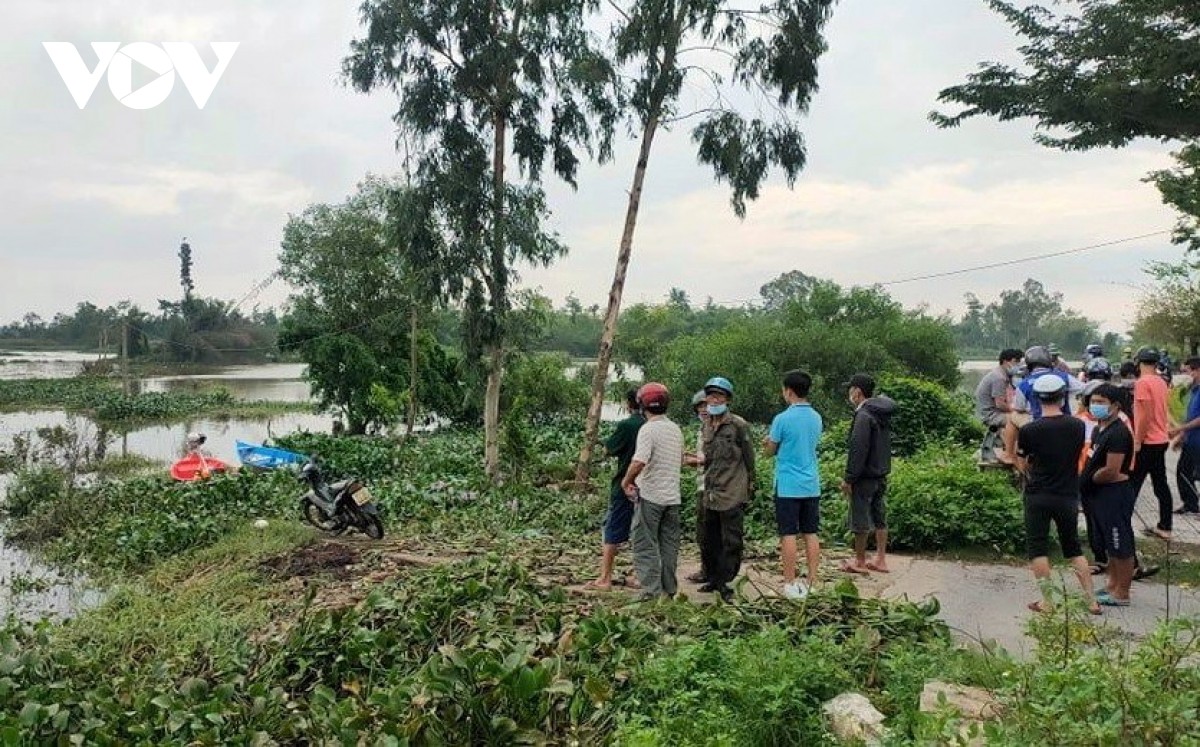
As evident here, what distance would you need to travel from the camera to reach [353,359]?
25.7 m

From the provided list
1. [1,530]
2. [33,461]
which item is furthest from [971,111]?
[33,461]

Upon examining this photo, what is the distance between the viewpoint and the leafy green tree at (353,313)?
1021 inches

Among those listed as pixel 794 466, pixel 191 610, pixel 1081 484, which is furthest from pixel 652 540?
pixel 191 610

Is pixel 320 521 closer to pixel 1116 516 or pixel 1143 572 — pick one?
pixel 1116 516

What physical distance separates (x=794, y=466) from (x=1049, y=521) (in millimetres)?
1651

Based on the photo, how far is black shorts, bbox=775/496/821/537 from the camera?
6094 mm

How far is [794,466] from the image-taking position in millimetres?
6062

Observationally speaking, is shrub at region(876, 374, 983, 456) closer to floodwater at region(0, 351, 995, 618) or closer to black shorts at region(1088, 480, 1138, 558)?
black shorts at region(1088, 480, 1138, 558)

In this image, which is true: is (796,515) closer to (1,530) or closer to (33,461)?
(1,530)

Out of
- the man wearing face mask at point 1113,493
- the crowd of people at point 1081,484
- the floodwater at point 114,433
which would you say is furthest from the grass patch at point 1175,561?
the floodwater at point 114,433

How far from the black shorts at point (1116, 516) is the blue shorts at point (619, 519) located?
3.26 meters

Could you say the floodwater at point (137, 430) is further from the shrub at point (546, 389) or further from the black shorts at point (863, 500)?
the black shorts at point (863, 500)

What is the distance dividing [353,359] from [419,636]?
21555 millimetres

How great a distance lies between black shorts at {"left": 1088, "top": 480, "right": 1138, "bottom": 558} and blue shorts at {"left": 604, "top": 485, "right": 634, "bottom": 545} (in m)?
3.26
